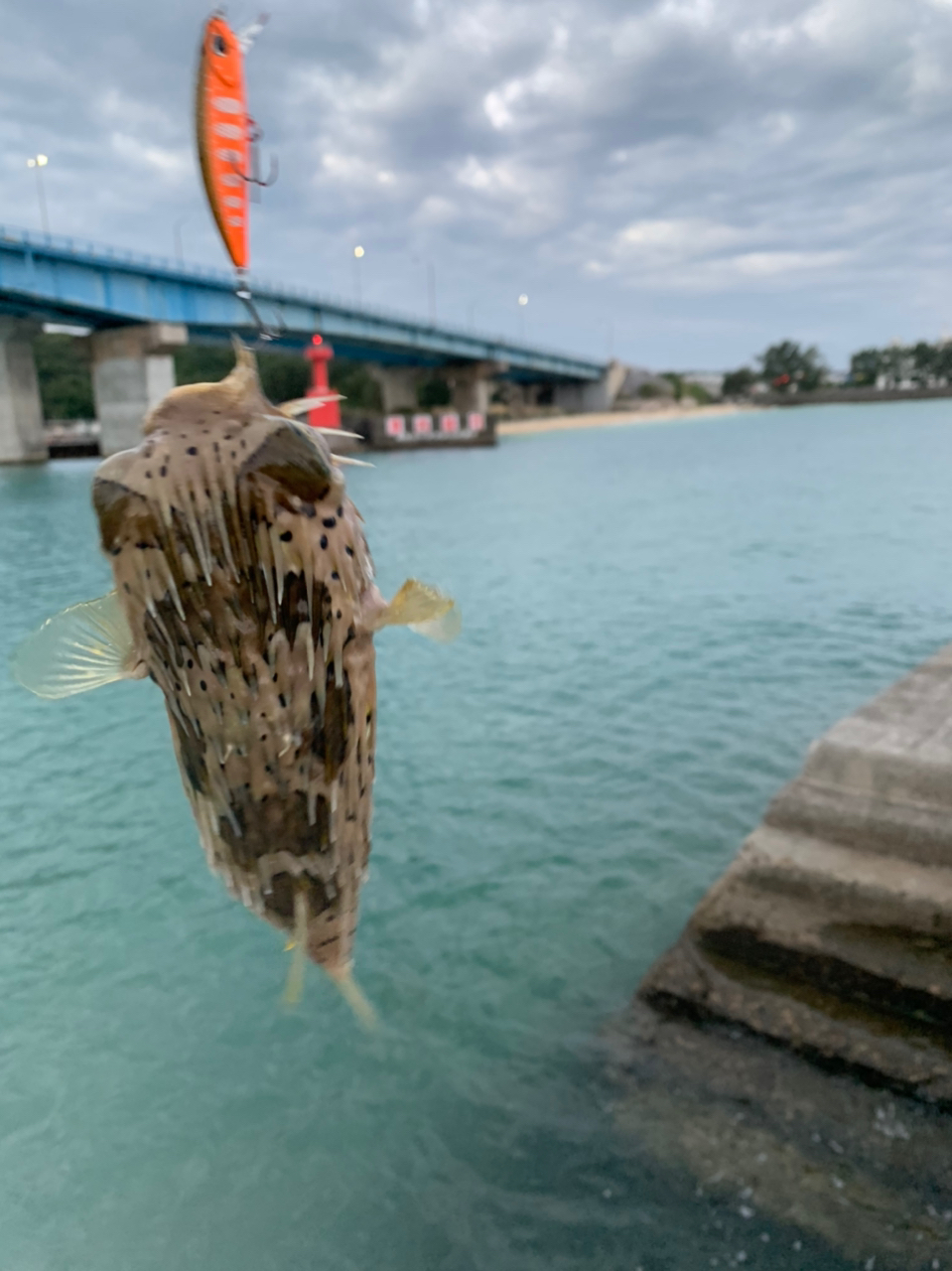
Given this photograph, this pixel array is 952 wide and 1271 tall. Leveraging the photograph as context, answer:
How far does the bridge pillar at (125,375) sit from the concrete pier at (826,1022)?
138ft

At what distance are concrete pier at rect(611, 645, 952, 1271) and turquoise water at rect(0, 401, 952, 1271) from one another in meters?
0.35

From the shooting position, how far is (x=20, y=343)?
57875 mm

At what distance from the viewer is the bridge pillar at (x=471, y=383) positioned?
3578 inches

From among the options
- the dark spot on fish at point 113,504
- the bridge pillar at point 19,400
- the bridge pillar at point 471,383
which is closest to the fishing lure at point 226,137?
the dark spot on fish at point 113,504

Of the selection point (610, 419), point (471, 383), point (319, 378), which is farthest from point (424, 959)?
point (610, 419)

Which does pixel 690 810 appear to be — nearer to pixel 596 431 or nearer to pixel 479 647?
pixel 479 647

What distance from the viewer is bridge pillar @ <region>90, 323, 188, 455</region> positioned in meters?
45.4

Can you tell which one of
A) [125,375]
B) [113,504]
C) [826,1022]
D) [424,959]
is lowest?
[424,959]

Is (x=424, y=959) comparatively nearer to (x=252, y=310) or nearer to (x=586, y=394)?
(x=252, y=310)

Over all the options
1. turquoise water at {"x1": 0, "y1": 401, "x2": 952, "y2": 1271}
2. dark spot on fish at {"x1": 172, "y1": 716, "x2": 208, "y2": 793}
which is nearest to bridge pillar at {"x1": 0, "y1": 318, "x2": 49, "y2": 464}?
turquoise water at {"x1": 0, "y1": 401, "x2": 952, "y2": 1271}

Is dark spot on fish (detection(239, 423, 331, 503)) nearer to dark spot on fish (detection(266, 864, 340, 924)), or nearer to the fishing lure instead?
the fishing lure

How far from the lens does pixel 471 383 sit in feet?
308

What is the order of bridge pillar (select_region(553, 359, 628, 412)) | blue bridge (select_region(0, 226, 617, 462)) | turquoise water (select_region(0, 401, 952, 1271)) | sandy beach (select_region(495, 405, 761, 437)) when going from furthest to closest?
1. bridge pillar (select_region(553, 359, 628, 412))
2. sandy beach (select_region(495, 405, 761, 437))
3. blue bridge (select_region(0, 226, 617, 462))
4. turquoise water (select_region(0, 401, 952, 1271))

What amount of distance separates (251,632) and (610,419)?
139061 millimetres
